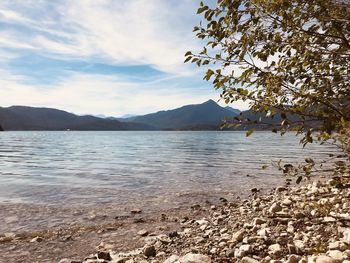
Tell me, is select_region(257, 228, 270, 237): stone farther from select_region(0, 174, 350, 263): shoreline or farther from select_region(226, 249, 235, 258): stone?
select_region(226, 249, 235, 258): stone

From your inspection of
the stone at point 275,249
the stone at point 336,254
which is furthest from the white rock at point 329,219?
the stone at point 336,254

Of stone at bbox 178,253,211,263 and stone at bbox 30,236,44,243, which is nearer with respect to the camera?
stone at bbox 178,253,211,263

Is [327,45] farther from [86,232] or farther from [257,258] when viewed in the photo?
[86,232]

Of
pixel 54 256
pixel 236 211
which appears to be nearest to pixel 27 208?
pixel 54 256

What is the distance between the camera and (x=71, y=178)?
28875 millimetres

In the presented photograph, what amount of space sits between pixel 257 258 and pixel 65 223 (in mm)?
9675

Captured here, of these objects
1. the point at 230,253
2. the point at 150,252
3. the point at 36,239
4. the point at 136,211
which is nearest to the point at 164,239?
the point at 150,252

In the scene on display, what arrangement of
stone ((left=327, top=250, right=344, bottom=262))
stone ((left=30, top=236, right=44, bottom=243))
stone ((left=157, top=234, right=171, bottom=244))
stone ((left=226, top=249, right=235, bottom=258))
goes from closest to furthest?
stone ((left=327, top=250, right=344, bottom=262)) < stone ((left=226, top=249, right=235, bottom=258)) < stone ((left=157, top=234, right=171, bottom=244)) < stone ((left=30, top=236, right=44, bottom=243))

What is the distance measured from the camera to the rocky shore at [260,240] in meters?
7.41

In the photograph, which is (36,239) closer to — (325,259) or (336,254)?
(325,259)

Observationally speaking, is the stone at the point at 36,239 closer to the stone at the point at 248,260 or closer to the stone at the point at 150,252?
the stone at the point at 150,252

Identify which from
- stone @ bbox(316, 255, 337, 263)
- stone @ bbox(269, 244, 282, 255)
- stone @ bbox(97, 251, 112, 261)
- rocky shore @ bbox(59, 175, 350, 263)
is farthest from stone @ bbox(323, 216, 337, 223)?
stone @ bbox(97, 251, 112, 261)

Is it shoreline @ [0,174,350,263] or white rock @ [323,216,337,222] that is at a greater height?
white rock @ [323,216,337,222]

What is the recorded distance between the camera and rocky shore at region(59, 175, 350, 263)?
741 centimetres
